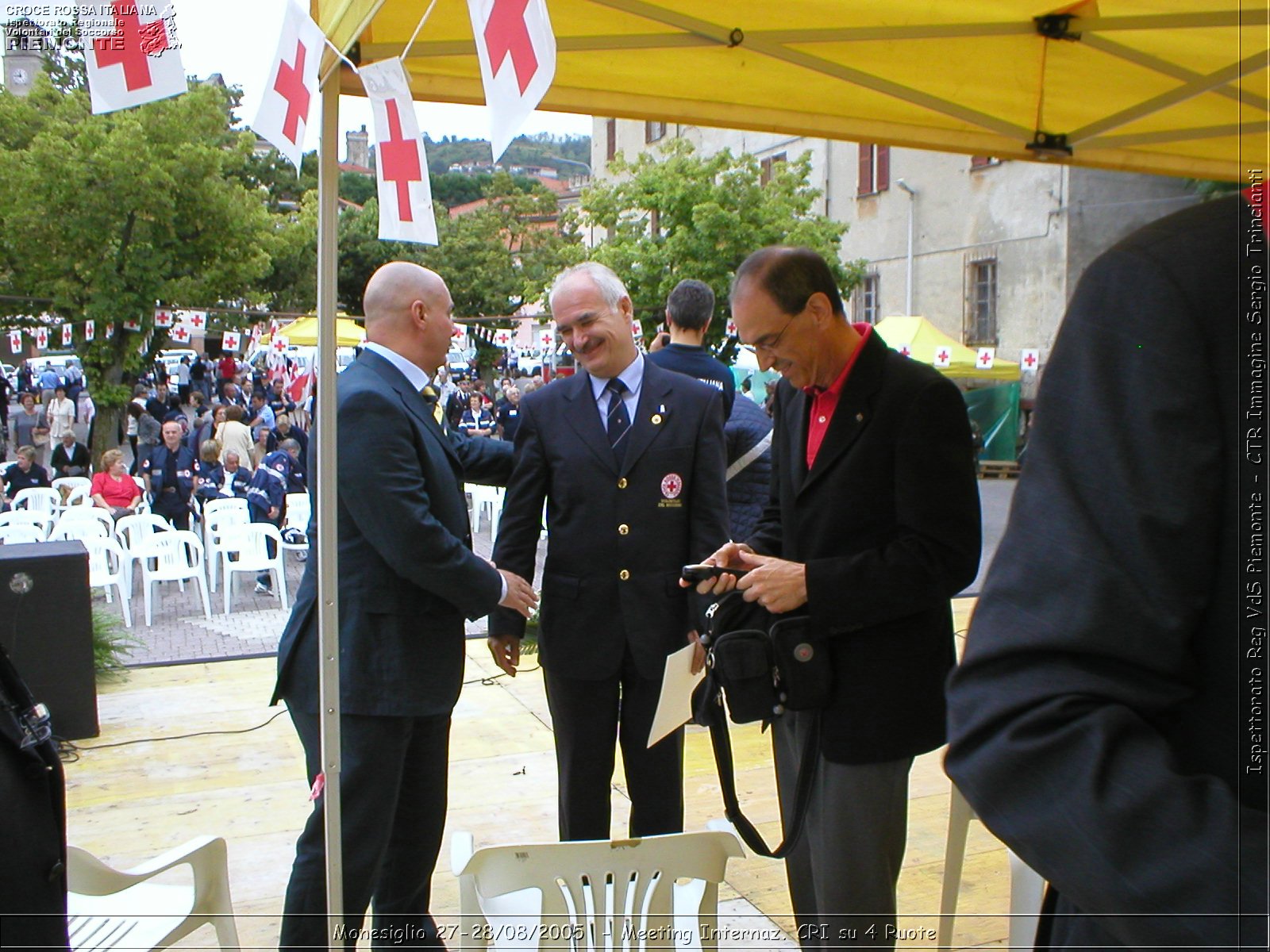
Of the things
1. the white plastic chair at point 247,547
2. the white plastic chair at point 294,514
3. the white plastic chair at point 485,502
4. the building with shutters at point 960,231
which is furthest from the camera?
the building with shutters at point 960,231

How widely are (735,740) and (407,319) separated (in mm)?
3363

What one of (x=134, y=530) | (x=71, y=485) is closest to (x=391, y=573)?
(x=134, y=530)

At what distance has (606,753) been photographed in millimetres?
3240

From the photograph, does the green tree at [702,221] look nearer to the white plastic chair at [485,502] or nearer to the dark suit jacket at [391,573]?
the white plastic chair at [485,502]

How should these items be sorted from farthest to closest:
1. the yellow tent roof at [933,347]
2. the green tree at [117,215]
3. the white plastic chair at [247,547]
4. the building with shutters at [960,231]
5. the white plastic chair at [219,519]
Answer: the building with shutters at [960,231] → the yellow tent roof at [933,347] → the green tree at [117,215] → the white plastic chair at [219,519] → the white plastic chair at [247,547]

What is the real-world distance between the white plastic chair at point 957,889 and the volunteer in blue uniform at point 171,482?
10.6 metres

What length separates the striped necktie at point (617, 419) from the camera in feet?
10.8

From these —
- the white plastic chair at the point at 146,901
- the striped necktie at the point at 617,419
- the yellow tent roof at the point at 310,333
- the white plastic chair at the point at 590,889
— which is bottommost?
the white plastic chair at the point at 146,901

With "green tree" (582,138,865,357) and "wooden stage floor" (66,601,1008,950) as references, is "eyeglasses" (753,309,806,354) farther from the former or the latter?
"green tree" (582,138,865,357)

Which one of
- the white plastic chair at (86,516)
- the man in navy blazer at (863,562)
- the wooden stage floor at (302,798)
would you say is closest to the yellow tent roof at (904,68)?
the man in navy blazer at (863,562)

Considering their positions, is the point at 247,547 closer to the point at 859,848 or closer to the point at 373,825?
the point at 373,825

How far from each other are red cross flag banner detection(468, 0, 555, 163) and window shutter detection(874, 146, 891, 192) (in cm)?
2665

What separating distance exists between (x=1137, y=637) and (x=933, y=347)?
70.5 feet

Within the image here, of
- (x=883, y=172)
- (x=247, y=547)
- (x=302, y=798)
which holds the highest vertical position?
(x=883, y=172)
